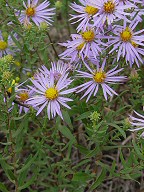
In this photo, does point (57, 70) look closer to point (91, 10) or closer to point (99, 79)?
point (99, 79)

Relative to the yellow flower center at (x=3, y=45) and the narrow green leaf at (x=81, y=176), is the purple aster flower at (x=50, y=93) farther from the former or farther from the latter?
the yellow flower center at (x=3, y=45)

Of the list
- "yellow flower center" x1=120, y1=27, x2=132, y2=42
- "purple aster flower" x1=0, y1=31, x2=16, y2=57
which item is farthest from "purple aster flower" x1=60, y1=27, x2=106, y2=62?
"purple aster flower" x1=0, y1=31, x2=16, y2=57

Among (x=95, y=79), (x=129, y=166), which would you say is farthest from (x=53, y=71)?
(x=129, y=166)

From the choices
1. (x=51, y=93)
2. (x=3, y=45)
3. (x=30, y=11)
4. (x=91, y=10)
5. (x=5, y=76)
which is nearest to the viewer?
(x=5, y=76)

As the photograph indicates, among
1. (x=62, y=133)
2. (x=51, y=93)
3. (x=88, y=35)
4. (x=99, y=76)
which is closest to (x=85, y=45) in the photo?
(x=88, y=35)

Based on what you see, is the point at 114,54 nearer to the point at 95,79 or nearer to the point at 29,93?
the point at 95,79
